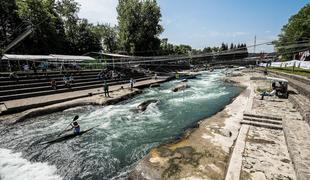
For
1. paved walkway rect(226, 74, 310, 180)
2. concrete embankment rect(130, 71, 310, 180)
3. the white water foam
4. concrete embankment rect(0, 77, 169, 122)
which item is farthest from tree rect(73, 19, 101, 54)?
paved walkway rect(226, 74, 310, 180)

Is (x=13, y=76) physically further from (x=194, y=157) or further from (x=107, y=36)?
(x=107, y=36)

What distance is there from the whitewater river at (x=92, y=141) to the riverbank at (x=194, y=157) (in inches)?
50.7

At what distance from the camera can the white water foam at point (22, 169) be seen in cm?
726

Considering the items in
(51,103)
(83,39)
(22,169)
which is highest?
(83,39)

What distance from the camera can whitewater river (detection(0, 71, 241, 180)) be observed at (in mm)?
7668

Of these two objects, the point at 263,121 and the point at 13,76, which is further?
the point at 13,76

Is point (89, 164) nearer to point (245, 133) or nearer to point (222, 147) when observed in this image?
point (222, 147)

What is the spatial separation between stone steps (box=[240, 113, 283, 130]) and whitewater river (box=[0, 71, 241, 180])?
11.5ft

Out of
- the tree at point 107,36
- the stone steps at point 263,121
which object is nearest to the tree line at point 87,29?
the tree at point 107,36

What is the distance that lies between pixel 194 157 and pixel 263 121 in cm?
617

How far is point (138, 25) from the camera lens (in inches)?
1694

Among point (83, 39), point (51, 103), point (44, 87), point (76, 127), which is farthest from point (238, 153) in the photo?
point (83, 39)

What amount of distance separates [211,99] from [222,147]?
12.6 m

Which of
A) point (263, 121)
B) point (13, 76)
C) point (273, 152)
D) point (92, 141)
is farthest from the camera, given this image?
point (13, 76)
